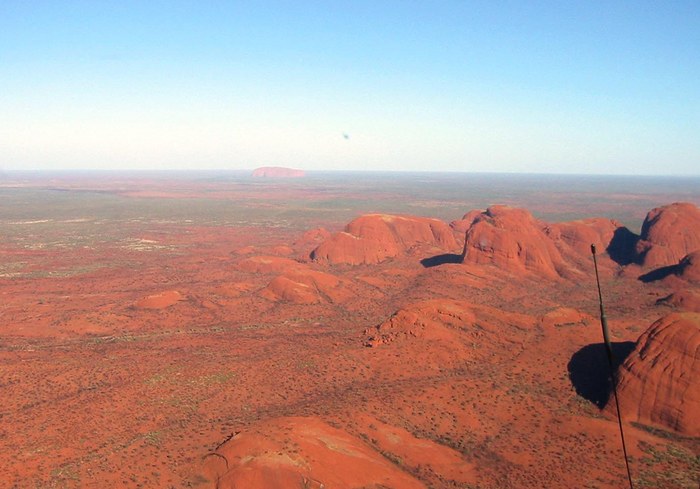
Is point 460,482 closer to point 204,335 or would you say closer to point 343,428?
point 343,428

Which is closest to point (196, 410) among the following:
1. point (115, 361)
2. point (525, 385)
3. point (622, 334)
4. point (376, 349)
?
point (115, 361)

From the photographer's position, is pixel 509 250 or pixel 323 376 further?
pixel 509 250

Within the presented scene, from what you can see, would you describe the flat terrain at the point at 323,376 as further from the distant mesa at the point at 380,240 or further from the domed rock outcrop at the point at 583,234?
the domed rock outcrop at the point at 583,234

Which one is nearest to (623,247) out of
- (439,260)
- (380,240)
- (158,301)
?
(439,260)

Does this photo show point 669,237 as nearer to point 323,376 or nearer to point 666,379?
point 666,379

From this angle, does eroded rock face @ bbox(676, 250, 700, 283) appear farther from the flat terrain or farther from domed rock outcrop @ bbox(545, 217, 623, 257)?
domed rock outcrop @ bbox(545, 217, 623, 257)

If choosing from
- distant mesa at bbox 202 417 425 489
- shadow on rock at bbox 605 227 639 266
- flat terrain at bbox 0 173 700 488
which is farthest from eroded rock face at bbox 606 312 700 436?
shadow on rock at bbox 605 227 639 266
